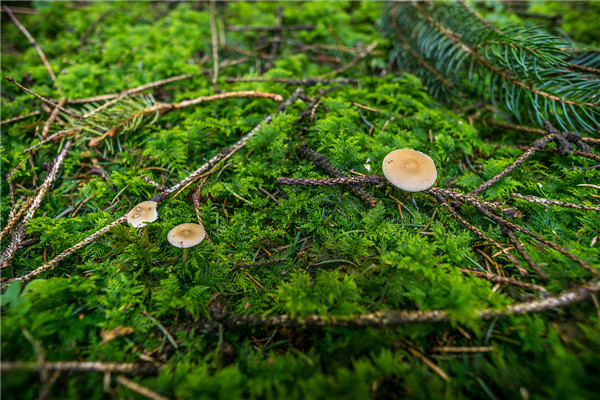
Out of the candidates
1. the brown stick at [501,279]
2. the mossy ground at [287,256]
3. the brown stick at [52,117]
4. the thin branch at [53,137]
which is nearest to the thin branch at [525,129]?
the mossy ground at [287,256]

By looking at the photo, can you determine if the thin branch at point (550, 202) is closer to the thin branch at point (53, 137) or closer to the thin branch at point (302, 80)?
the thin branch at point (302, 80)

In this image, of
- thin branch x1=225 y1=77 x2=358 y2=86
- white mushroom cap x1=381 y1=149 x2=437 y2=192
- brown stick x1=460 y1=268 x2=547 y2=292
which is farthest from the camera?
thin branch x1=225 y1=77 x2=358 y2=86

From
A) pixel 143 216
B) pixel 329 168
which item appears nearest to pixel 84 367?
pixel 143 216

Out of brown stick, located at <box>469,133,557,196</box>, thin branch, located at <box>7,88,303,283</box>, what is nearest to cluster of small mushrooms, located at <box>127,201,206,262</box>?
thin branch, located at <box>7,88,303,283</box>

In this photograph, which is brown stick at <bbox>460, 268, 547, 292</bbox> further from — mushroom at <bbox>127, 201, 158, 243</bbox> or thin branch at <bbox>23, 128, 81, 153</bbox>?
thin branch at <bbox>23, 128, 81, 153</bbox>

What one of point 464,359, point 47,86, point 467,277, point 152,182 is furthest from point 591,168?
point 47,86

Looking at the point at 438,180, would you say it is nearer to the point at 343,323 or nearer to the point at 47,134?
the point at 343,323

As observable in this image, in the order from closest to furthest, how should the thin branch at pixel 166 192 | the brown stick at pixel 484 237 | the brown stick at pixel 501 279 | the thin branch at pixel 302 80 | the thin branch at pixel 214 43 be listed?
the brown stick at pixel 501 279
the brown stick at pixel 484 237
the thin branch at pixel 166 192
the thin branch at pixel 302 80
the thin branch at pixel 214 43
